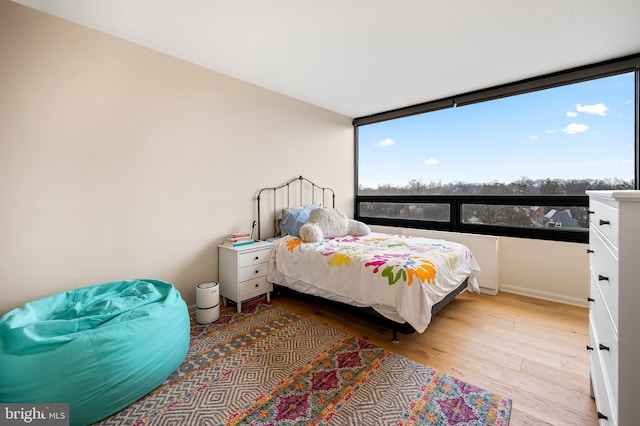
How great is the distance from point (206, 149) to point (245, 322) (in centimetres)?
182

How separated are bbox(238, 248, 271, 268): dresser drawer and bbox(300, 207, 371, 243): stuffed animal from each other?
0.44 meters

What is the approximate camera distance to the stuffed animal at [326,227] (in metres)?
3.15

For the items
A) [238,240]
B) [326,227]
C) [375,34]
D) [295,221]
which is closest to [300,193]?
[295,221]

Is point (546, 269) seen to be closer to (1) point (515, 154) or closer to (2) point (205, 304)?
(1) point (515, 154)

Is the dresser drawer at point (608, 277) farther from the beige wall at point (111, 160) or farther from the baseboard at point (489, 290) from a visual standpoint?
the beige wall at point (111, 160)

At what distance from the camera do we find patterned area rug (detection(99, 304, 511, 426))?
1524mm

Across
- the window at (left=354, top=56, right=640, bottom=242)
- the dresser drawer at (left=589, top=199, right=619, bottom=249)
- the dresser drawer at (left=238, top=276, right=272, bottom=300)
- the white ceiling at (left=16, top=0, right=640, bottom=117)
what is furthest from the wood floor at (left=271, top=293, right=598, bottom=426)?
the white ceiling at (left=16, top=0, right=640, bottom=117)

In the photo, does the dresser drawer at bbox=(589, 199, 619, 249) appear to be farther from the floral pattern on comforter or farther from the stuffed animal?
the stuffed animal

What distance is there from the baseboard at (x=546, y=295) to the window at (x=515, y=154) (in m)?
0.64

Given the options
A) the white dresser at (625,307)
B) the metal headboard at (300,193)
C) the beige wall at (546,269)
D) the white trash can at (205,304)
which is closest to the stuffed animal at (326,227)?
the metal headboard at (300,193)

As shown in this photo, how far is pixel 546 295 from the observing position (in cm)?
314

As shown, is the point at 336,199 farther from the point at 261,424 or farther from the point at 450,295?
the point at 261,424

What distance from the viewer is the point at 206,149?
296 cm

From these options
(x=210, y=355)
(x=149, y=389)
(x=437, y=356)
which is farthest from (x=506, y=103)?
(x=149, y=389)
